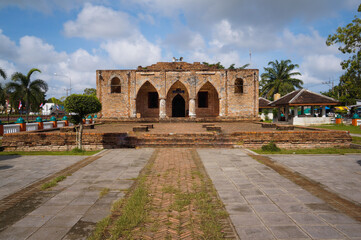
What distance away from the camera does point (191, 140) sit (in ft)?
29.6

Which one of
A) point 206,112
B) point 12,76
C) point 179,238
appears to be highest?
point 12,76

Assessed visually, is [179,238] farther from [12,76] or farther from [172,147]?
[12,76]

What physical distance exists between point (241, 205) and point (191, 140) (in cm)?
575

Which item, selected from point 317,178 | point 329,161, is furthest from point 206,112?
point 317,178

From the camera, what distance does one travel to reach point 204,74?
894 inches

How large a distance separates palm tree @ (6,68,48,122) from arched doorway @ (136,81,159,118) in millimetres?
10103

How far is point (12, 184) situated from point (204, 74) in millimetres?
20235

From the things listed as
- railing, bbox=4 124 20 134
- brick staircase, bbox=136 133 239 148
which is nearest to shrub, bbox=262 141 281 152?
brick staircase, bbox=136 133 239 148

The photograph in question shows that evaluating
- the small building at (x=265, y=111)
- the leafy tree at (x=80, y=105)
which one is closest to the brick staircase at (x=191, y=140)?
the leafy tree at (x=80, y=105)

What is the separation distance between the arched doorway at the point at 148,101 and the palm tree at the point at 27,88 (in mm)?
10103

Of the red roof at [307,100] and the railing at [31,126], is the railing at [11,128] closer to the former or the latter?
the railing at [31,126]

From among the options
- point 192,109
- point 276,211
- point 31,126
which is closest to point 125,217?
point 276,211

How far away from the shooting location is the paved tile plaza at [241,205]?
2.58 meters

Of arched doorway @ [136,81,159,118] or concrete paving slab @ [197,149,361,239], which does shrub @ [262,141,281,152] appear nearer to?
concrete paving slab @ [197,149,361,239]
